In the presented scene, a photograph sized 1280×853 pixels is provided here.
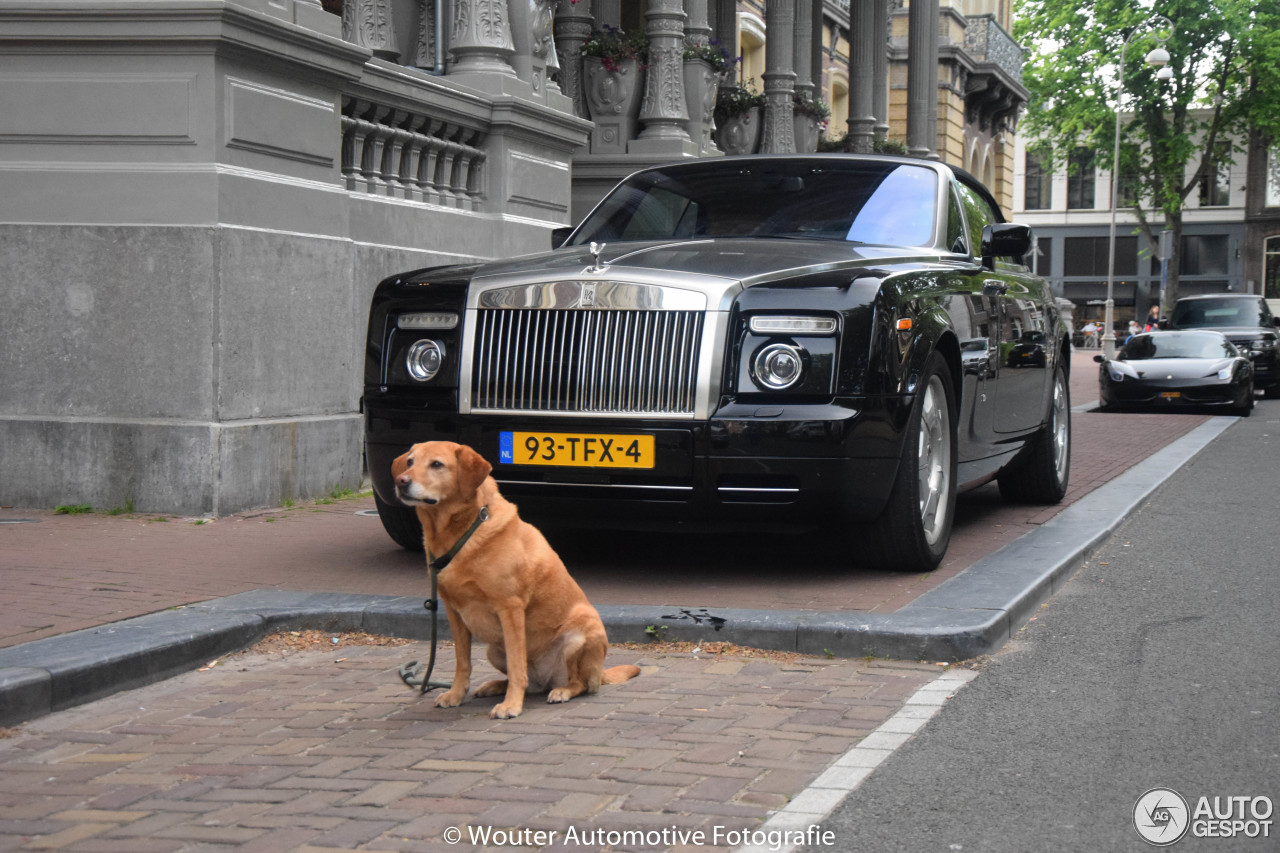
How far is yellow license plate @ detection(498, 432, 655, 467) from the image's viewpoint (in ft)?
19.6

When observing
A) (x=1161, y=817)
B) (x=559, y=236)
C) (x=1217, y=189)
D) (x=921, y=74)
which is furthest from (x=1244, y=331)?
(x=1217, y=189)

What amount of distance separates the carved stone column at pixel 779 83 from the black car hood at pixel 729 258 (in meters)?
13.2

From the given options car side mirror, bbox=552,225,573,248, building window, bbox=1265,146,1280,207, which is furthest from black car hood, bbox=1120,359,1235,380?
building window, bbox=1265,146,1280,207

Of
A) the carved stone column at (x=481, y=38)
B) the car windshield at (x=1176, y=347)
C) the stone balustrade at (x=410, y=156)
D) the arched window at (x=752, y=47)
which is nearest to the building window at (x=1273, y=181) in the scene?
the arched window at (x=752, y=47)

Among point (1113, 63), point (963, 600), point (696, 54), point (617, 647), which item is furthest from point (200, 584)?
point (1113, 63)

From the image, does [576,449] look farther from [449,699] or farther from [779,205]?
[779,205]

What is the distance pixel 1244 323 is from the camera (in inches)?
1048

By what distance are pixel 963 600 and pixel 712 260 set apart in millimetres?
1739

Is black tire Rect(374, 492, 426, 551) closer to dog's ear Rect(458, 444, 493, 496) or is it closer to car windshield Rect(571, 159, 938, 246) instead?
car windshield Rect(571, 159, 938, 246)

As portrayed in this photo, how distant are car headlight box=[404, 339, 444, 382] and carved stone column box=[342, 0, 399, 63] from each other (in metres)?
6.30

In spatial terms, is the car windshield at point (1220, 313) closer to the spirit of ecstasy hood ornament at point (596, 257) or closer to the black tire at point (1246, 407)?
the black tire at point (1246, 407)

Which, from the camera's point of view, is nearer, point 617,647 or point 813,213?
point 617,647

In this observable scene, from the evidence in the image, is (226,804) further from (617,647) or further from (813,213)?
(813,213)

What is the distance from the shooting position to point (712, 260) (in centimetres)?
634
